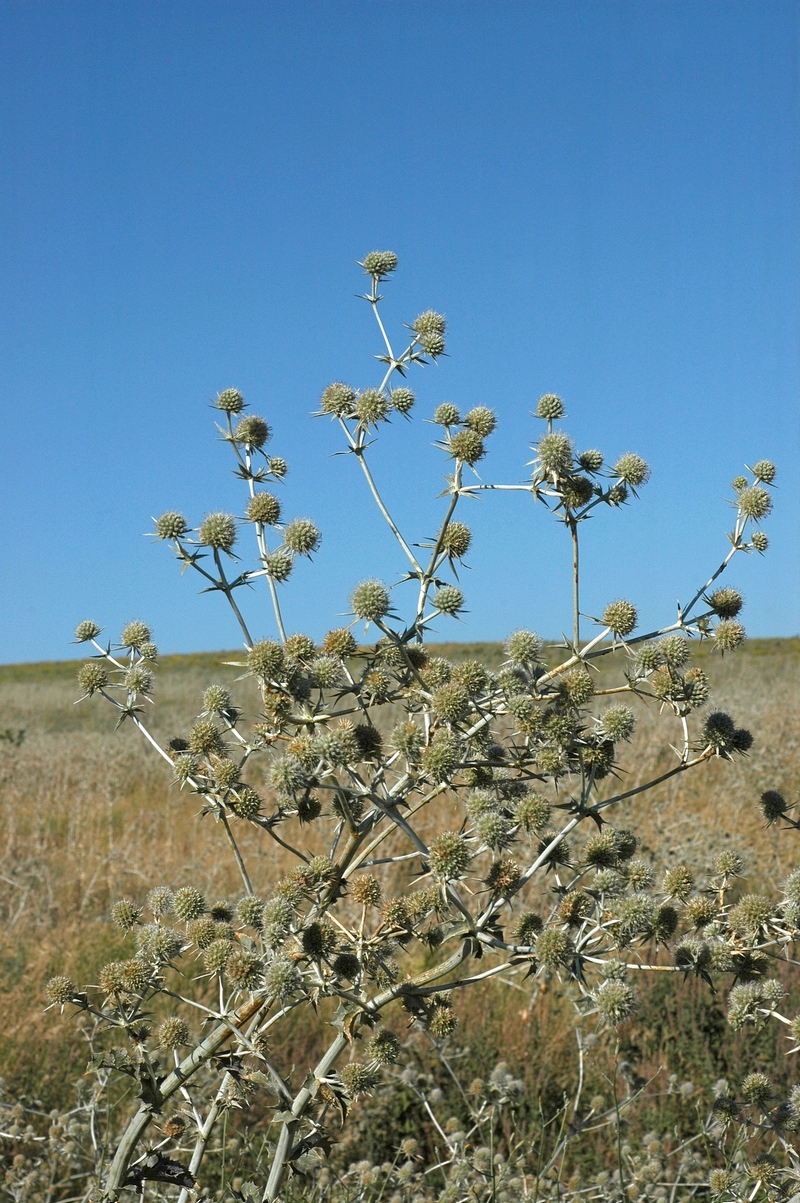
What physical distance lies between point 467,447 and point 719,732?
Result: 105cm

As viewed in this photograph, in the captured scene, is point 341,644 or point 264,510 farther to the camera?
point 264,510

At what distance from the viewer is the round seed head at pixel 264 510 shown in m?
2.66

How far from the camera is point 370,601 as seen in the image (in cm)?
239

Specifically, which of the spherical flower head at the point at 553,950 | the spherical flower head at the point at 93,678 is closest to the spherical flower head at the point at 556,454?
the spherical flower head at the point at 553,950

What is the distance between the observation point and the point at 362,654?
2.43 metres

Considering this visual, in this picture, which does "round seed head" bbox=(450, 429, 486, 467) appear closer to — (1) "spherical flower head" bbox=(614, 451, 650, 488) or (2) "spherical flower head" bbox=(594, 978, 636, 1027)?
(1) "spherical flower head" bbox=(614, 451, 650, 488)

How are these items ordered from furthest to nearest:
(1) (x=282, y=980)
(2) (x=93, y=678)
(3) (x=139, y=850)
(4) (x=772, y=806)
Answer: (3) (x=139, y=850)
(2) (x=93, y=678)
(4) (x=772, y=806)
(1) (x=282, y=980)

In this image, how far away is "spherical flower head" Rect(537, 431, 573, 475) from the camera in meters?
2.48

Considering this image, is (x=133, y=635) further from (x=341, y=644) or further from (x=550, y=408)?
(x=550, y=408)

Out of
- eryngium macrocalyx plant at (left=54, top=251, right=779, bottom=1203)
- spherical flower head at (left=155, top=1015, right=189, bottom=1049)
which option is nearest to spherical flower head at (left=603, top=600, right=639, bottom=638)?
eryngium macrocalyx plant at (left=54, top=251, right=779, bottom=1203)

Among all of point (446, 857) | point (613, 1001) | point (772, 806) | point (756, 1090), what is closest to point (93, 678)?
point (446, 857)

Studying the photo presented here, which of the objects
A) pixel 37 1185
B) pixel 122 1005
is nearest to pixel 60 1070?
pixel 37 1185

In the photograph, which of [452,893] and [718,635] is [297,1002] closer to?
[452,893]

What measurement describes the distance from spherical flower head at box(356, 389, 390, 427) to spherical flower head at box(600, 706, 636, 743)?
1.04m
